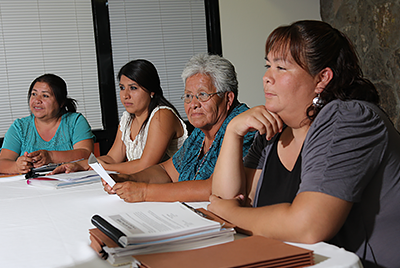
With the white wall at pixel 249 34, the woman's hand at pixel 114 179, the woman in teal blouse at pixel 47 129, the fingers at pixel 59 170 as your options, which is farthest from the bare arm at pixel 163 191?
the white wall at pixel 249 34

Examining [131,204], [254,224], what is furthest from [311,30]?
[131,204]

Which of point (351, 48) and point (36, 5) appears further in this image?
point (36, 5)

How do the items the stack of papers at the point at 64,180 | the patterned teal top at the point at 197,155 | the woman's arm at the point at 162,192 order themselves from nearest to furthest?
the woman's arm at the point at 162,192 < the patterned teal top at the point at 197,155 < the stack of papers at the point at 64,180

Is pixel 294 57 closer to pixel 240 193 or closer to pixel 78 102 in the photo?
pixel 240 193

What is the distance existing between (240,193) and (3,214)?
875mm

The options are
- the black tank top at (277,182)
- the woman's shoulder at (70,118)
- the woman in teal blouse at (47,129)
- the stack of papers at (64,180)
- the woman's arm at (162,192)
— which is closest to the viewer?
the black tank top at (277,182)

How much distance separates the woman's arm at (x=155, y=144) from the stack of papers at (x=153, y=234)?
4.66 ft

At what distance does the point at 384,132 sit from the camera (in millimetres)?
997

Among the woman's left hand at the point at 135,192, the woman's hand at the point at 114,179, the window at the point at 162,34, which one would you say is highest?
the window at the point at 162,34

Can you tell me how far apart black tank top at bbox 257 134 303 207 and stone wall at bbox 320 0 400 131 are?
2404 mm

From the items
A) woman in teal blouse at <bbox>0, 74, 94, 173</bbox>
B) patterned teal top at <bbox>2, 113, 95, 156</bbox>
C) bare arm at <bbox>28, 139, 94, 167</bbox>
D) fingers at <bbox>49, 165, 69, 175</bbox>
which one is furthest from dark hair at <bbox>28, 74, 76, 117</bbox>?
fingers at <bbox>49, 165, 69, 175</bbox>

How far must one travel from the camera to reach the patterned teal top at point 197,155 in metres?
1.76

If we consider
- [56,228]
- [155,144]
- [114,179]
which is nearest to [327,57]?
[56,228]

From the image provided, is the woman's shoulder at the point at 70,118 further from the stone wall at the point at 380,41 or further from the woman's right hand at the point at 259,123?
the stone wall at the point at 380,41
